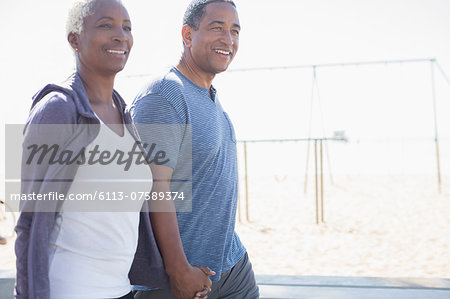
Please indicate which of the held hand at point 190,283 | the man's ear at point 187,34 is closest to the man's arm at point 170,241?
the held hand at point 190,283

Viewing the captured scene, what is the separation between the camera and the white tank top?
0.99 meters

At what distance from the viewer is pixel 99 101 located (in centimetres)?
116

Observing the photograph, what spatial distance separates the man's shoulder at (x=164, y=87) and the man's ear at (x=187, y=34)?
0.67 ft

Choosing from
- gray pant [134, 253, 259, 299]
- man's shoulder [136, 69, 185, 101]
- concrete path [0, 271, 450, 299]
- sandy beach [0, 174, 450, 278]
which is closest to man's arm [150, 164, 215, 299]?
gray pant [134, 253, 259, 299]

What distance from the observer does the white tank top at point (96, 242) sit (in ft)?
3.23

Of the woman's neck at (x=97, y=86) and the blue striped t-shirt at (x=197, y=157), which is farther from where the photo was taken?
the blue striped t-shirt at (x=197, y=157)

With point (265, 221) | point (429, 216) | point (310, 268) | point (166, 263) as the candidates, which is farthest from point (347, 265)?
point (166, 263)

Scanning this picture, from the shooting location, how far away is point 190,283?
1244 millimetres

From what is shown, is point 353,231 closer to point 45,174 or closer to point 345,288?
point 345,288

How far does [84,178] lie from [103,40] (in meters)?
0.36

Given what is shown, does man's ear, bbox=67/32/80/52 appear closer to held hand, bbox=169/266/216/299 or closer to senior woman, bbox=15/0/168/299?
senior woman, bbox=15/0/168/299

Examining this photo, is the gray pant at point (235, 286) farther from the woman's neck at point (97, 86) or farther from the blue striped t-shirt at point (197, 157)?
the woman's neck at point (97, 86)

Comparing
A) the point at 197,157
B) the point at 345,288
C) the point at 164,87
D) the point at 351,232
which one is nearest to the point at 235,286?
the point at 197,157

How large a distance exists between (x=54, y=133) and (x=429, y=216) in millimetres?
6837
